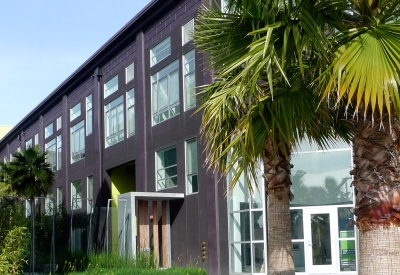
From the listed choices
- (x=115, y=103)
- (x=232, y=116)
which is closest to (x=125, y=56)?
(x=115, y=103)

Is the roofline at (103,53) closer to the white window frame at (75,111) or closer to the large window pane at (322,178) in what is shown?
the white window frame at (75,111)

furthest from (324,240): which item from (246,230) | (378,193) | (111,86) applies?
(111,86)

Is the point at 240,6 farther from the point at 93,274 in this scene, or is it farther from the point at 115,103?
the point at 115,103

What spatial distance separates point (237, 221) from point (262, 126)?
14872mm

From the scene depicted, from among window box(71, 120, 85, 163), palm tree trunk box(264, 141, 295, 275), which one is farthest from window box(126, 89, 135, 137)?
palm tree trunk box(264, 141, 295, 275)

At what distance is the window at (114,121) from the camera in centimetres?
3522

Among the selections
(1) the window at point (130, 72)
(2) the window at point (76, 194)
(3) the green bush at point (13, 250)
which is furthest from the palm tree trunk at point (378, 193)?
(2) the window at point (76, 194)

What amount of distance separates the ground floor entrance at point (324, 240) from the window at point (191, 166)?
232 inches

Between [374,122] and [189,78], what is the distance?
20.2 meters

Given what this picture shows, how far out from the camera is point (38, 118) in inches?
2071

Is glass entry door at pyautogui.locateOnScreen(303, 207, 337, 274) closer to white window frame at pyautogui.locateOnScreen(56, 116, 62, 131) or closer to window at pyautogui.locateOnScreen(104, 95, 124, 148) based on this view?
window at pyautogui.locateOnScreen(104, 95, 124, 148)

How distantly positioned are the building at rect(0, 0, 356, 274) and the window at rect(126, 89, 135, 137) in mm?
51

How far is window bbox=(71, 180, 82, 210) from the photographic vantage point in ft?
136

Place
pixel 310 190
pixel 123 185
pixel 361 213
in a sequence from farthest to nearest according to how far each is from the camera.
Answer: pixel 123 185
pixel 310 190
pixel 361 213
